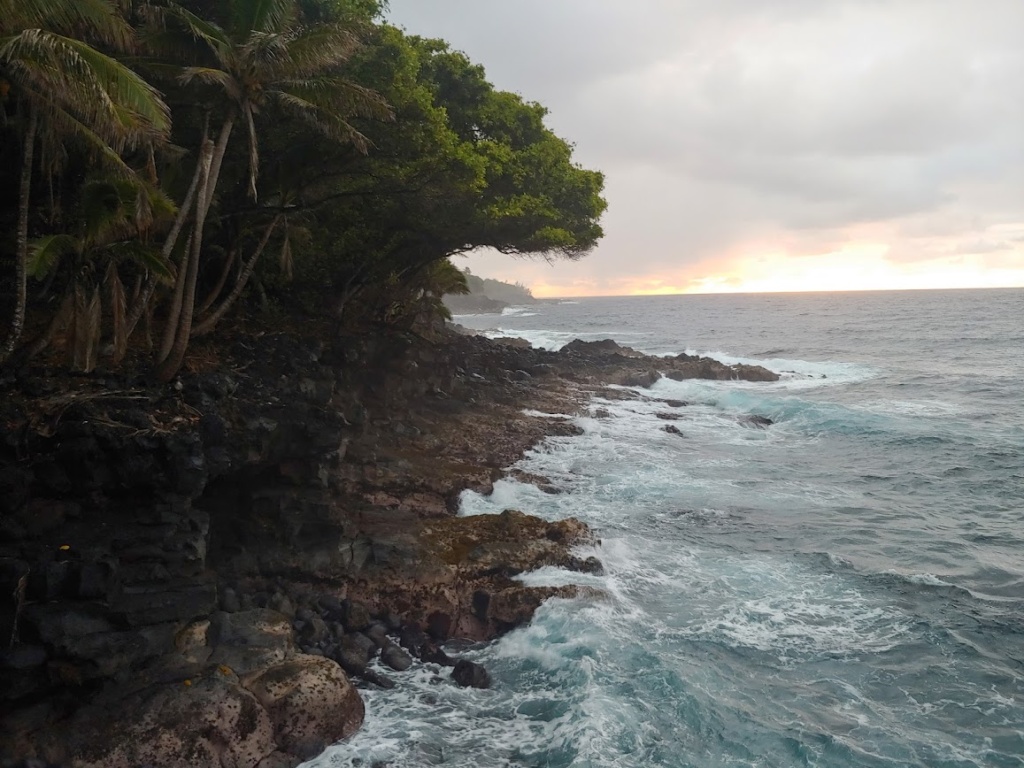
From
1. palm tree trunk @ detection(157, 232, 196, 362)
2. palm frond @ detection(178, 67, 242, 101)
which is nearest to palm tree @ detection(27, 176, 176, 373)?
palm tree trunk @ detection(157, 232, 196, 362)

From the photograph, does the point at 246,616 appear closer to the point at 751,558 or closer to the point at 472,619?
the point at 472,619

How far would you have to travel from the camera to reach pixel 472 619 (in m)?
11.8

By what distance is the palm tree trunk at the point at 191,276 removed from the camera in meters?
11.6

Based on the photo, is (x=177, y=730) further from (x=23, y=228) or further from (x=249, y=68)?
(x=249, y=68)

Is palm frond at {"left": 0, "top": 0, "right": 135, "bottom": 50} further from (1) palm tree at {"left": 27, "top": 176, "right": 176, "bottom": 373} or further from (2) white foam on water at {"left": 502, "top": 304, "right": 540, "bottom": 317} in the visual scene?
(2) white foam on water at {"left": 502, "top": 304, "right": 540, "bottom": 317}

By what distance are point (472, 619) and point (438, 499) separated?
4440 mm

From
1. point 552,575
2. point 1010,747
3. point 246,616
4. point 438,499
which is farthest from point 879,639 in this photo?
point 246,616

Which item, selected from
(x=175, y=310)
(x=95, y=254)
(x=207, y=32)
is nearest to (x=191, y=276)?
(x=175, y=310)

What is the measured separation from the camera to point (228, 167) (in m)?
15.7

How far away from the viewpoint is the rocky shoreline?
314 inches

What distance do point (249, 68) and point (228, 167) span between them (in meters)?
4.68

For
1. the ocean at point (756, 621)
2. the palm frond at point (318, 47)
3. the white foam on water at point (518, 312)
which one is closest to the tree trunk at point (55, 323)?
the palm frond at point (318, 47)

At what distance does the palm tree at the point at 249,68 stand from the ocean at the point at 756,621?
27.2 feet

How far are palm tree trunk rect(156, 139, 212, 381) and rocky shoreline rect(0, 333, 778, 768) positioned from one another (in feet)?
1.05
